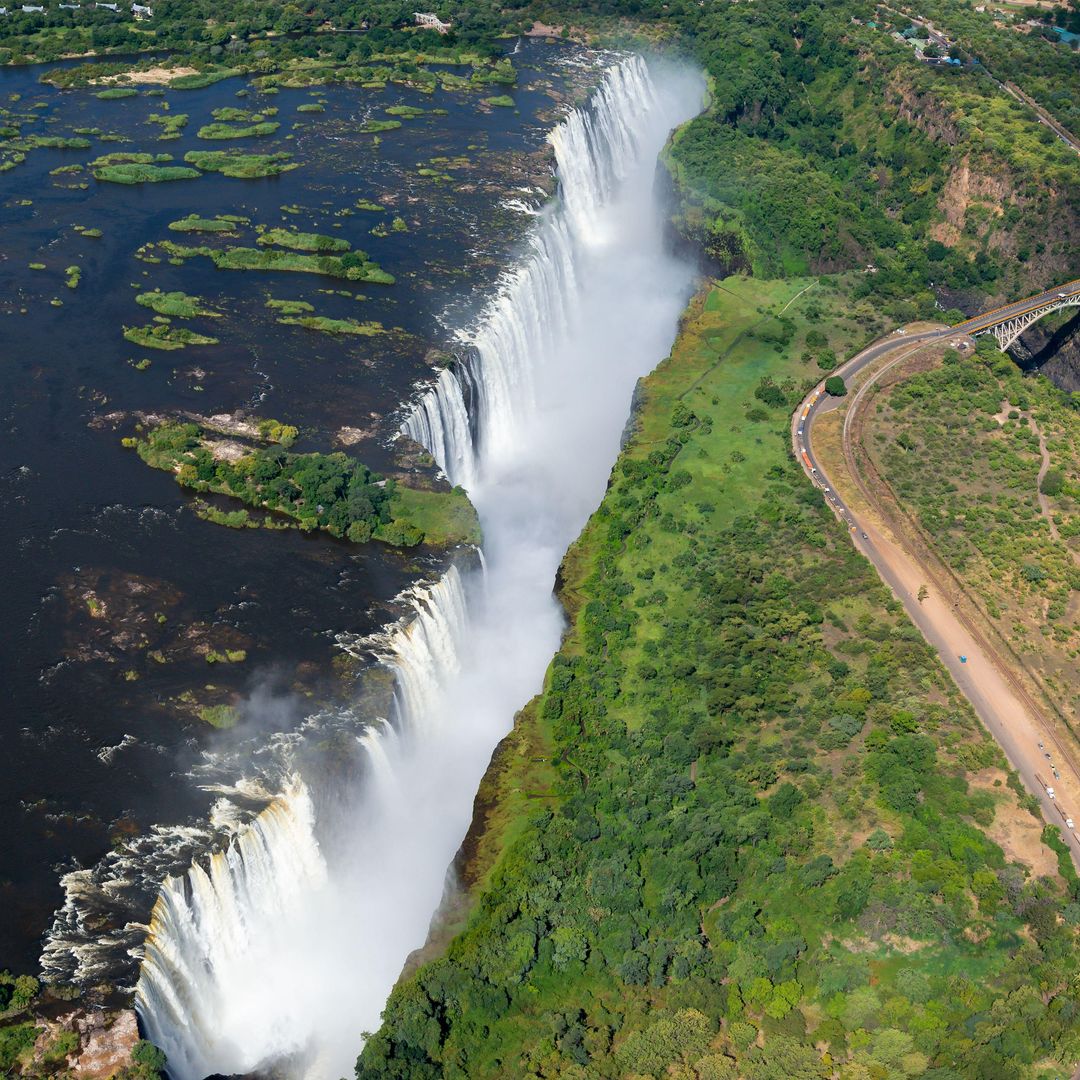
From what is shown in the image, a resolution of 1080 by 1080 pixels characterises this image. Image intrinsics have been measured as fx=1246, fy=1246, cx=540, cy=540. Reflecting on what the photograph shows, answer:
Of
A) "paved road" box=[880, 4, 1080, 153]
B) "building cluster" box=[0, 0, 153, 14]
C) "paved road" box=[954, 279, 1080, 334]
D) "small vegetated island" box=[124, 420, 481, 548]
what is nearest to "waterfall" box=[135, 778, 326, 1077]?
"small vegetated island" box=[124, 420, 481, 548]

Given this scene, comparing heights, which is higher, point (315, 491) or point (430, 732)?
point (315, 491)

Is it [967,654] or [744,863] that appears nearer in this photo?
[744,863]

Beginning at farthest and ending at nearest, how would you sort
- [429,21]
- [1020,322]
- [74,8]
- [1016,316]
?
[429,21], [74,8], [1020,322], [1016,316]

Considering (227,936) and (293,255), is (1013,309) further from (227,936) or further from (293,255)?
(227,936)

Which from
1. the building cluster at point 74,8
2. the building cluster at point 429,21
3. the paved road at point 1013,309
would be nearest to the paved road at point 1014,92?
the paved road at point 1013,309

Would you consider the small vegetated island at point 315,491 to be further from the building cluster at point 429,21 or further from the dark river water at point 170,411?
the building cluster at point 429,21

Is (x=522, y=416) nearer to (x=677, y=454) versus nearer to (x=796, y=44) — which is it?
(x=677, y=454)

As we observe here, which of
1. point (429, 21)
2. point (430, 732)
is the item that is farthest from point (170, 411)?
point (429, 21)
